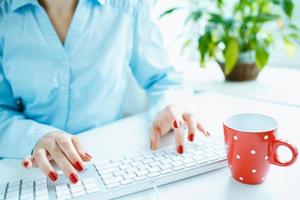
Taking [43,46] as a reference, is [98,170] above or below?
below

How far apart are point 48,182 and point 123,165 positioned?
4.9 inches

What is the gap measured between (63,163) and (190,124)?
252mm

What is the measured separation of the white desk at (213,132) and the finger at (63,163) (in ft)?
0.16

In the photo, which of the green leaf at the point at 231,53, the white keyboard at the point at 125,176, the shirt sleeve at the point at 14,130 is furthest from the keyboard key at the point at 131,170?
the green leaf at the point at 231,53

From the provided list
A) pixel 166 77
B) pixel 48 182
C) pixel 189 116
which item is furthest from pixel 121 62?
pixel 48 182

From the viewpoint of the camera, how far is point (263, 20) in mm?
977

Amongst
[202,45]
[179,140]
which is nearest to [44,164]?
[179,140]

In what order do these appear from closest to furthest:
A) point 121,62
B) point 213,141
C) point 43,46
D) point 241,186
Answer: point 241,186 → point 213,141 → point 43,46 → point 121,62

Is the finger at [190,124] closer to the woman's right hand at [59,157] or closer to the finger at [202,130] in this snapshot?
the finger at [202,130]

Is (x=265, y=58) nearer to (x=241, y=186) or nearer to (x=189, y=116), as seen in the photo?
(x=189, y=116)

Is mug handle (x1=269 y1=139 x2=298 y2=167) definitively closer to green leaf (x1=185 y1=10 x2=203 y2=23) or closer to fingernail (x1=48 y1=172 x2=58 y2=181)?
fingernail (x1=48 y1=172 x2=58 y2=181)

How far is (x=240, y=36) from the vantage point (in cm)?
104

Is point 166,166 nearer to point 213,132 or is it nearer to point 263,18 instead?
point 213,132

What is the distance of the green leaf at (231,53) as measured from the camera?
3.25ft
